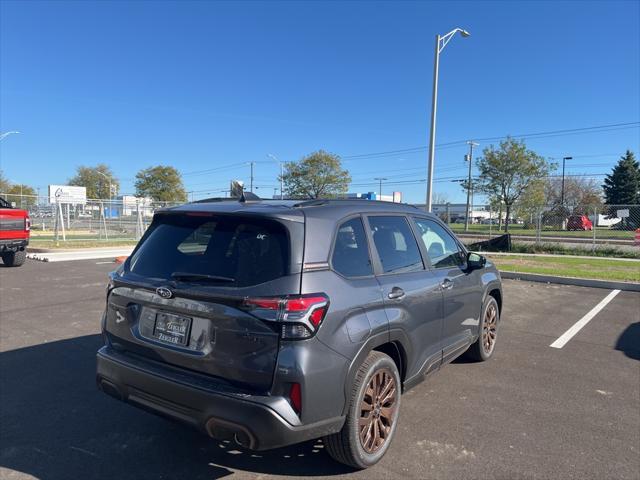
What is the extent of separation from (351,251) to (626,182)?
197 ft

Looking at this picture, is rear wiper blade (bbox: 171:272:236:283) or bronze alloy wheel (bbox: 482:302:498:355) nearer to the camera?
rear wiper blade (bbox: 171:272:236:283)

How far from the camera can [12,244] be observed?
1147 cm

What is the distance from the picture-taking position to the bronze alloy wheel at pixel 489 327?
522 cm

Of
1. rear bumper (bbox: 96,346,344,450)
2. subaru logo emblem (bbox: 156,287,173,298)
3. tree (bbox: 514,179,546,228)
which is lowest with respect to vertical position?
rear bumper (bbox: 96,346,344,450)

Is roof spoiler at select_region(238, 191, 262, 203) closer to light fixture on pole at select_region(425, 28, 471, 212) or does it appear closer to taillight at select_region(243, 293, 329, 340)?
taillight at select_region(243, 293, 329, 340)

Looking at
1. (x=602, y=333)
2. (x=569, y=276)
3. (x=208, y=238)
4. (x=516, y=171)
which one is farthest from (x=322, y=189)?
(x=208, y=238)

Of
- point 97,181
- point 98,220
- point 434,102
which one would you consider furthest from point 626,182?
point 97,181

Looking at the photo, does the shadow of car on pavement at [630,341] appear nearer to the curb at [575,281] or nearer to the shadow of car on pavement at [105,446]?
the curb at [575,281]

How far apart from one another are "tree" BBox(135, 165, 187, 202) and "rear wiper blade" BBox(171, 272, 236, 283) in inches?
2511

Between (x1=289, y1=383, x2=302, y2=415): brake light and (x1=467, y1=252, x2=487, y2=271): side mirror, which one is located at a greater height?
(x1=467, y1=252, x2=487, y2=271): side mirror


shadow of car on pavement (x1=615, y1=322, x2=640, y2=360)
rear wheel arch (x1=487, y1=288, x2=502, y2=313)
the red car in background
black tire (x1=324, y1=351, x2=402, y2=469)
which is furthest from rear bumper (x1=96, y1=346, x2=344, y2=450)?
the red car in background

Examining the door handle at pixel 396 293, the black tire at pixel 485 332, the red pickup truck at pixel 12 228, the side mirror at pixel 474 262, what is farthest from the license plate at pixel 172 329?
the red pickup truck at pixel 12 228

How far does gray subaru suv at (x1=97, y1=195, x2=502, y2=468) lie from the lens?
2.51 m

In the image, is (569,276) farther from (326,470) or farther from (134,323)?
(134,323)
